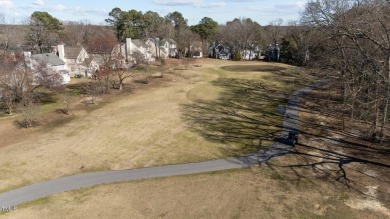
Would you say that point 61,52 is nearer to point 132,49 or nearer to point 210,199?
point 132,49

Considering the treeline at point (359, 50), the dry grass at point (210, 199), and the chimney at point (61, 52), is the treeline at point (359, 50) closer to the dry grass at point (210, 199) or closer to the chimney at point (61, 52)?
the dry grass at point (210, 199)

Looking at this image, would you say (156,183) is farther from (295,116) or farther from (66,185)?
(295,116)

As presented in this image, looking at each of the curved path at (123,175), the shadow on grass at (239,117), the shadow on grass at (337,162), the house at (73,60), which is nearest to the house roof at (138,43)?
the house at (73,60)

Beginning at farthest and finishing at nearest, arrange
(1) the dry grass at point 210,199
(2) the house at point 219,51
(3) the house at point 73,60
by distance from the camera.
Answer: (2) the house at point 219,51 < (3) the house at point 73,60 < (1) the dry grass at point 210,199

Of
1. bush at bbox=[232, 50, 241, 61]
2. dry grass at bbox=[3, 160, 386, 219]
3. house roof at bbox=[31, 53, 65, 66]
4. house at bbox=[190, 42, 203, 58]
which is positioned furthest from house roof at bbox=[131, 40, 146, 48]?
dry grass at bbox=[3, 160, 386, 219]

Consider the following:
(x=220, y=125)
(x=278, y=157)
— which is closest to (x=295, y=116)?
(x=220, y=125)

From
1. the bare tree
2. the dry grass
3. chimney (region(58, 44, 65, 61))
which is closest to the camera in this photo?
the dry grass

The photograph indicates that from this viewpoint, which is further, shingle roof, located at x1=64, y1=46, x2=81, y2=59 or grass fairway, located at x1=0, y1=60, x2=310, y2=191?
shingle roof, located at x1=64, y1=46, x2=81, y2=59

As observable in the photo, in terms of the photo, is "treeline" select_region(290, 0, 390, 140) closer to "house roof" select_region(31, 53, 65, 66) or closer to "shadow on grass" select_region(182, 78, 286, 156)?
"shadow on grass" select_region(182, 78, 286, 156)
